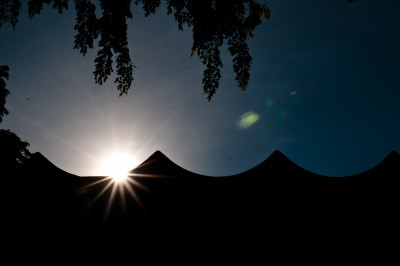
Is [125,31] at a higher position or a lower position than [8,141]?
lower

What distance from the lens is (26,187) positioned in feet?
12.7

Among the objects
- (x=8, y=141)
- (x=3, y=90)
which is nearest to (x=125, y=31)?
(x=3, y=90)

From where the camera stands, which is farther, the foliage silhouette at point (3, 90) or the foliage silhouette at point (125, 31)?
the foliage silhouette at point (3, 90)

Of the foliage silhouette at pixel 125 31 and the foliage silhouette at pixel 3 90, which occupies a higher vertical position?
the foliage silhouette at pixel 3 90

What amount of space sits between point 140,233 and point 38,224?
1776mm

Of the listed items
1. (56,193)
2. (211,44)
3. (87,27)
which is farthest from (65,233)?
(211,44)

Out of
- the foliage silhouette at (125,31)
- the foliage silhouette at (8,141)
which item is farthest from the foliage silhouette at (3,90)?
the foliage silhouette at (125,31)

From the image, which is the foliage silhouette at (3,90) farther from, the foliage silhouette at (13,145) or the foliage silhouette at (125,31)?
the foliage silhouette at (125,31)

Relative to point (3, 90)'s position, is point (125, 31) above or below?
below

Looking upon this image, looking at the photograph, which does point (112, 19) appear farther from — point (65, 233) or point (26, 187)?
point (65, 233)

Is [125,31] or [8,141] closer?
[125,31]

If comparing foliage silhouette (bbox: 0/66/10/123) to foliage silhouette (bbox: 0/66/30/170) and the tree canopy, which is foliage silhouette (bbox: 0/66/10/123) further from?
the tree canopy

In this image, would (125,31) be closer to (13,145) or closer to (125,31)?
(125,31)

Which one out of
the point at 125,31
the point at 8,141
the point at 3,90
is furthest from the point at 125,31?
the point at 8,141
